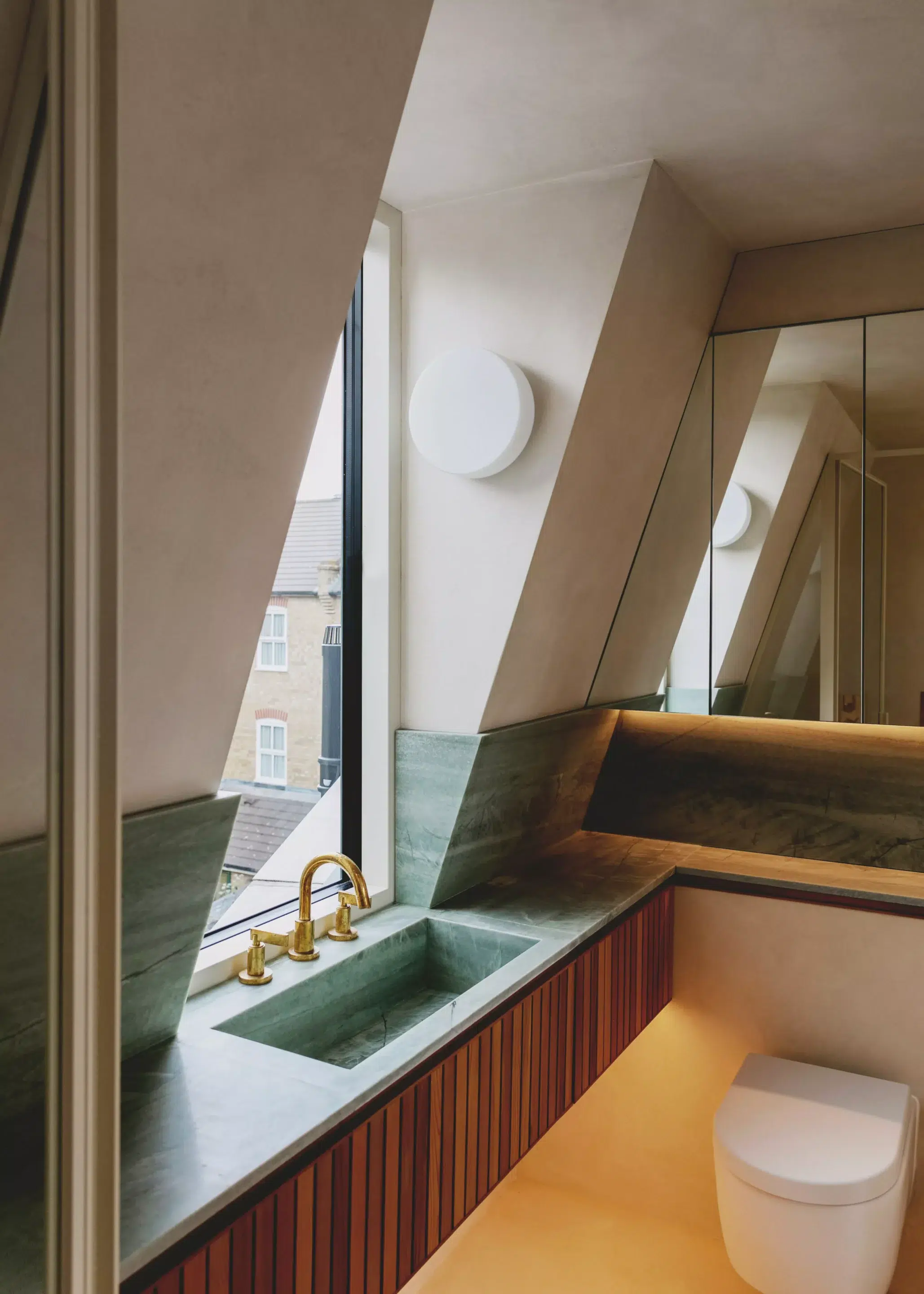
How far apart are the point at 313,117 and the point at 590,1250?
2.60 meters

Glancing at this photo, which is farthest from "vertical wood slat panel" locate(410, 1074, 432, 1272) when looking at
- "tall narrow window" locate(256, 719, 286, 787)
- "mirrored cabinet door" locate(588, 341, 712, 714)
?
"mirrored cabinet door" locate(588, 341, 712, 714)

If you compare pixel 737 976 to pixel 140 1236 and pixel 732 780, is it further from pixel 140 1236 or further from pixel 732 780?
pixel 140 1236

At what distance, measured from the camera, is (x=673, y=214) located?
7.27 ft

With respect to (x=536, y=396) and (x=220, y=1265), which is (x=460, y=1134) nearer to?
(x=220, y=1265)

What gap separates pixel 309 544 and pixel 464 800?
2.27 ft

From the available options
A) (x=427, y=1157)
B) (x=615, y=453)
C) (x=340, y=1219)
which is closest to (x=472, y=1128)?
(x=427, y=1157)

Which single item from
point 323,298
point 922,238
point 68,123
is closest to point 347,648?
point 323,298

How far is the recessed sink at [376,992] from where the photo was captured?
1797 mm

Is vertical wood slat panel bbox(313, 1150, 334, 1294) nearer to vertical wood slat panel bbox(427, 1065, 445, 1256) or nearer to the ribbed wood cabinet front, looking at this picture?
the ribbed wood cabinet front

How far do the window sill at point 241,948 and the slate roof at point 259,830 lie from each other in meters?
0.14

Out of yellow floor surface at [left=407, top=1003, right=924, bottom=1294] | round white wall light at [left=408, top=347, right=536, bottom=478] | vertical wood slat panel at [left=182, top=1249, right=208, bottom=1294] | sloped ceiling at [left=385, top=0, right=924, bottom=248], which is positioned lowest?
yellow floor surface at [left=407, top=1003, right=924, bottom=1294]

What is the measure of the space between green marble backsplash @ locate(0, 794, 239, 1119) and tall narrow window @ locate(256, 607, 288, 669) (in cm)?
68

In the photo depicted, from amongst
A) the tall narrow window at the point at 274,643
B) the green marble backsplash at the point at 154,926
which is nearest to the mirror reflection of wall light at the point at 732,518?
the tall narrow window at the point at 274,643

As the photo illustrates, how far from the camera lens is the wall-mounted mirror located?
2.50m
